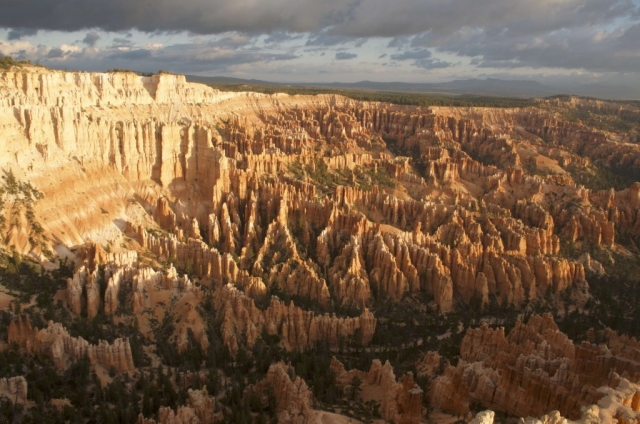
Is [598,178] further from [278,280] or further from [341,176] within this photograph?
[278,280]

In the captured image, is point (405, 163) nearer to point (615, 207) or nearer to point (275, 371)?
point (615, 207)

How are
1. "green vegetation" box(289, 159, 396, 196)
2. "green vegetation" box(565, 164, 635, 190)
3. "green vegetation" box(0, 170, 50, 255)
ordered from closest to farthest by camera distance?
"green vegetation" box(0, 170, 50, 255) → "green vegetation" box(289, 159, 396, 196) → "green vegetation" box(565, 164, 635, 190)

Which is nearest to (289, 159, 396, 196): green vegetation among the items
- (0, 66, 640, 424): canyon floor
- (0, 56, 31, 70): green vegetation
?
(0, 66, 640, 424): canyon floor

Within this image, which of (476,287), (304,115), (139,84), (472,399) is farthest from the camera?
(304,115)

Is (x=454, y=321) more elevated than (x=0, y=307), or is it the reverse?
(x=0, y=307)

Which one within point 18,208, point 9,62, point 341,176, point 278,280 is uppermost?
point 9,62

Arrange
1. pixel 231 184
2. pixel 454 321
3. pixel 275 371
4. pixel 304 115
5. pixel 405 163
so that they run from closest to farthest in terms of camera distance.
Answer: pixel 275 371 → pixel 454 321 → pixel 231 184 → pixel 405 163 → pixel 304 115

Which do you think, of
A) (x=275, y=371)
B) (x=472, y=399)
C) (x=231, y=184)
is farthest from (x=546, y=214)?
(x=275, y=371)

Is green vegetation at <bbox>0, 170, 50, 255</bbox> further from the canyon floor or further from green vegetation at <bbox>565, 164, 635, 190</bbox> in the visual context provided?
green vegetation at <bbox>565, 164, 635, 190</bbox>

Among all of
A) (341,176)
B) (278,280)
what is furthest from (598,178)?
(278,280)
